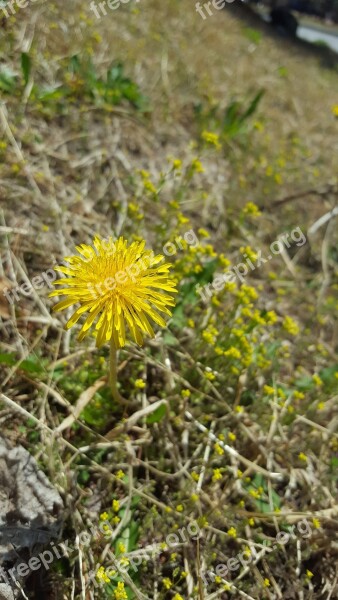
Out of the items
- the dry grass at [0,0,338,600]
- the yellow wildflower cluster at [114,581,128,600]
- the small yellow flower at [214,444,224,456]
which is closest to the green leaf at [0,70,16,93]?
the dry grass at [0,0,338,600]

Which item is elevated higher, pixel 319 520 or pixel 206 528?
pixel 319 520

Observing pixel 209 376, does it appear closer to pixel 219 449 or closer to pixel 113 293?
pixel 219 449

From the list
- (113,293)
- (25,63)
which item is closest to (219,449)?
(113,293)

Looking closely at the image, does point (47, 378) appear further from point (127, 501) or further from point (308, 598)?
point (308, 598)

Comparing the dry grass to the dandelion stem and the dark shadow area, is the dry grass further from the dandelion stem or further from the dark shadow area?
the dark shadow area

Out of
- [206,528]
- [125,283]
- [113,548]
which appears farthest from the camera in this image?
[206,528]

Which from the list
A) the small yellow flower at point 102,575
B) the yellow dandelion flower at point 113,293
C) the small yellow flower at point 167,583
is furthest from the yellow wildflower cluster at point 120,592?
the yellow dandelion flower at point 113,293

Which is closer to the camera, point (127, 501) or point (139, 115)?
point (127, 501)

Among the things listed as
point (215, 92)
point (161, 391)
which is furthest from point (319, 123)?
point (161, 391)
